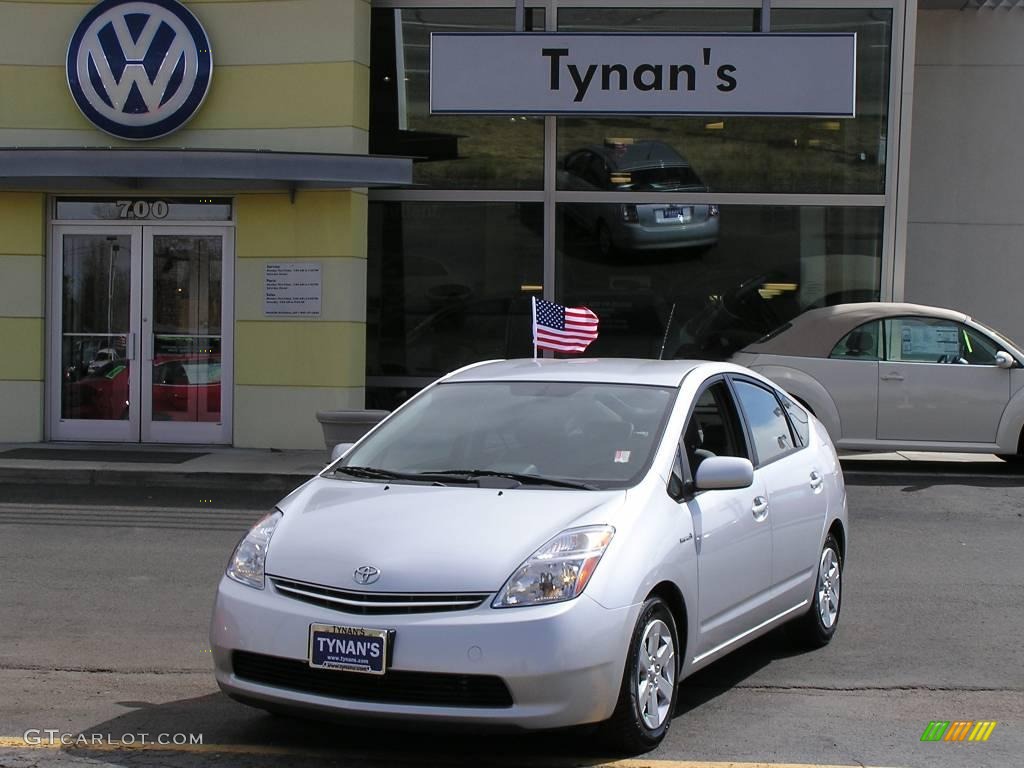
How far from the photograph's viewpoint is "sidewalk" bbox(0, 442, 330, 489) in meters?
13.1

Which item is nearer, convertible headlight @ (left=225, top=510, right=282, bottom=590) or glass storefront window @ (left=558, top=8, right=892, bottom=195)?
convertible headlight @ (left=225, top=510, right=282, bottom=590)

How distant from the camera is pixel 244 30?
15.1 metres

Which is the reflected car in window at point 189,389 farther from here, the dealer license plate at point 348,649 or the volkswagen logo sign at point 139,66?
the dealer license plate at point 348,649

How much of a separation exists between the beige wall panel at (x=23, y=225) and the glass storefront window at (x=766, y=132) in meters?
6.10

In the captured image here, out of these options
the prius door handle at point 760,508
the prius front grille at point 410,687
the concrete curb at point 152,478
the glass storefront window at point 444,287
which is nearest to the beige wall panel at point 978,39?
the glass storefront window at point 444,287

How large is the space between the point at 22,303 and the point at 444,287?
16.1 ft

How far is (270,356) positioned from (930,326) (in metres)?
7.19

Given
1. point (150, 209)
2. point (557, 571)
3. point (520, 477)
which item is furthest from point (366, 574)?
point (150, 209)

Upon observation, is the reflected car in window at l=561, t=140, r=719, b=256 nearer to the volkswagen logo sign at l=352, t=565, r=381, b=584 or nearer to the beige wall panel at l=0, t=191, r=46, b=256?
the beige wall panel at l=0, t=191, r=46, b=256

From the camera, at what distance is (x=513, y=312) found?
53.5ft

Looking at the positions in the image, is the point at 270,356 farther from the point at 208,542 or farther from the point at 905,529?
the point at 905,529

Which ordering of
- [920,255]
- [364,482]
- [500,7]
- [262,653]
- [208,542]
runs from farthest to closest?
[920,255], [500,7], [208,542], [364,482], [262,653]

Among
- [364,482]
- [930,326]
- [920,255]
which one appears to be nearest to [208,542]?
[364,482]

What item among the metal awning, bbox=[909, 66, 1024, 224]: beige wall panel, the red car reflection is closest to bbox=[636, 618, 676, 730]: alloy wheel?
the metal awning
